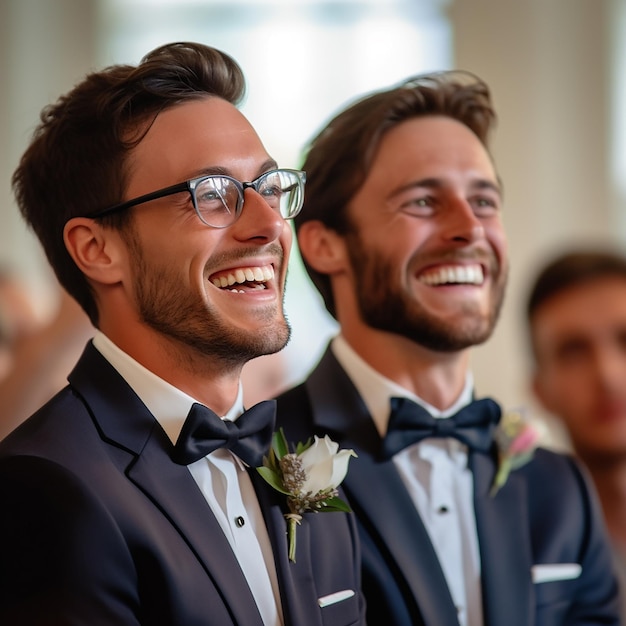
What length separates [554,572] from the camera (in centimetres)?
170

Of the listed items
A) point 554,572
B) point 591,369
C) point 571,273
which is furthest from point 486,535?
point 571,273

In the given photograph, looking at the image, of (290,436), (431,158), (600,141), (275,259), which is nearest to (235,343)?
(275,259)

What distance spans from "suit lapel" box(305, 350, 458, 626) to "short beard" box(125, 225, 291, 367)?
0.37 m

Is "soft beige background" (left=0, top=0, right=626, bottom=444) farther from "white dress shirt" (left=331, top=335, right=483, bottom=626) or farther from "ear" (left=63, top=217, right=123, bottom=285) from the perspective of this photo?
"ear" (left=63, top=217, right=123, bottom=285)

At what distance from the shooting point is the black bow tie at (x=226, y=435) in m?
1.26

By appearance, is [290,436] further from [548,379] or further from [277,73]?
[277,73]

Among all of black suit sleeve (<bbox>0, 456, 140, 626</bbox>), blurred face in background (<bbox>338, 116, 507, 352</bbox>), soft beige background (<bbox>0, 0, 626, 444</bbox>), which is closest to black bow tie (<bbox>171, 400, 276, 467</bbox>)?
black suit sleeve (<bbox>0, 456, 140, 626</bbox>)

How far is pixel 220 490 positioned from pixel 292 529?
4.4 inches

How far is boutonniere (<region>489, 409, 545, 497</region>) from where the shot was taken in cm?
177

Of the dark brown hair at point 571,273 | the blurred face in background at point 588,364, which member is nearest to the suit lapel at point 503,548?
the blurred face in background at point 588,364

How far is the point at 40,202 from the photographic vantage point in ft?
4.33

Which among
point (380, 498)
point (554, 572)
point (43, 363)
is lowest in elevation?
point (554, 572)

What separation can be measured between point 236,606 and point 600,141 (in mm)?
4553

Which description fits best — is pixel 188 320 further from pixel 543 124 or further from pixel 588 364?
pixel 543 124
